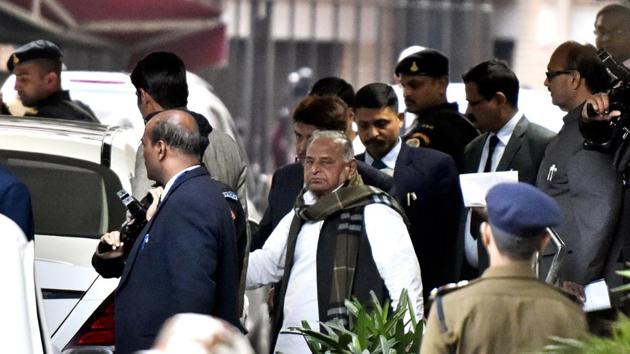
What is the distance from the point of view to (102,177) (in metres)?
8.90

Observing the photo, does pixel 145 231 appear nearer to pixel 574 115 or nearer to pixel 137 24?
pixel 574 115

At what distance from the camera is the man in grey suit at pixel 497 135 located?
9.95m

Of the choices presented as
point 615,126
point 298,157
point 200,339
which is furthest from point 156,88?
point 200,339

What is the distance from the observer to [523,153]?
9961 millimetres

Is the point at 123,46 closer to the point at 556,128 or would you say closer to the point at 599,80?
the point at 556,128

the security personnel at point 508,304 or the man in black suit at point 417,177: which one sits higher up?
the security personnel at point 508,304

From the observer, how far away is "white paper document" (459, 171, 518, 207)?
8656 mm

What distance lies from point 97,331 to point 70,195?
3.57 ft

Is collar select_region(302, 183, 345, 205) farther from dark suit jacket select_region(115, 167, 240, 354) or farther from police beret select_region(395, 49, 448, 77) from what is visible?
police beret select_region(395, 49, 448, 77)

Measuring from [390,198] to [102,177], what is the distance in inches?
59.2

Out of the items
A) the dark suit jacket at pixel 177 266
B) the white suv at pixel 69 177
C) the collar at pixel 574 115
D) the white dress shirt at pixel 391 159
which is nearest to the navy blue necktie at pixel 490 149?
the white dress shirt at pixel 391 159

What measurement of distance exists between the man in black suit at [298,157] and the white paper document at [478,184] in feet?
2.60

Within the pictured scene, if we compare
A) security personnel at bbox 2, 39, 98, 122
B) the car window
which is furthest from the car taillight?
security personnel at bbox 2, 39, 98, 122

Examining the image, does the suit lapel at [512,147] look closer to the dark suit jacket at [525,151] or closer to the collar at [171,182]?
the dark suit jacket at [525,151]
